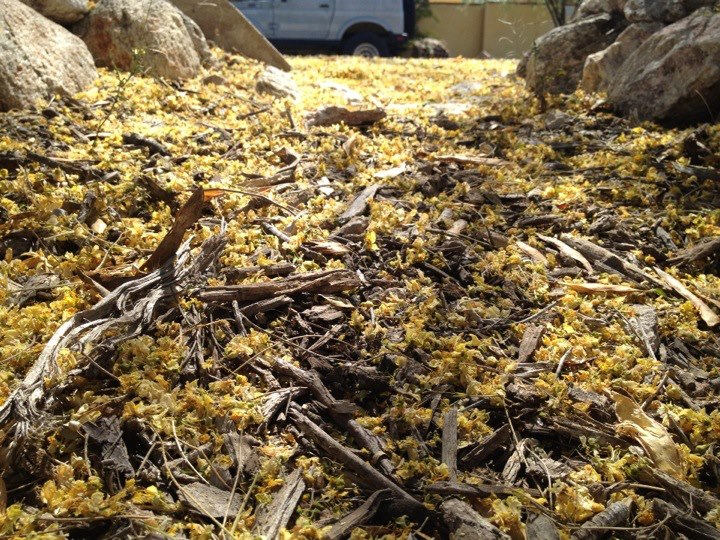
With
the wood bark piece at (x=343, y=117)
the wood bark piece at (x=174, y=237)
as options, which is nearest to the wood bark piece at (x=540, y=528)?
the wood bark piece at (x=174, y=237)

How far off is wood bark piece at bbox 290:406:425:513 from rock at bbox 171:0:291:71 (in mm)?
5925

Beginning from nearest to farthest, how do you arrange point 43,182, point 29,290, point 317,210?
point 29,290, point 43,182, point 317,210

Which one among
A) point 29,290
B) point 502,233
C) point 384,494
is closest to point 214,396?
point 384,494

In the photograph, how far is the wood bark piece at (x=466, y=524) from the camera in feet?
5.77

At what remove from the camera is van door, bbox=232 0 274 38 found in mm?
11383

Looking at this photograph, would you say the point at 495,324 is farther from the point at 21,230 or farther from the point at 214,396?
the point at 21,230

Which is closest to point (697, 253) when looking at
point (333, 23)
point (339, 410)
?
point (339, 410)

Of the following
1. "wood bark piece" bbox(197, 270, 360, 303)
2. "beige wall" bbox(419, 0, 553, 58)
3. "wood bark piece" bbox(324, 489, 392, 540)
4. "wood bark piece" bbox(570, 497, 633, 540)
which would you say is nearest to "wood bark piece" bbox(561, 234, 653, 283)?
"wood bark piece" bbox(197, 270, 360, 303)

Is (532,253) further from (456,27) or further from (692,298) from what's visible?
(456,27)

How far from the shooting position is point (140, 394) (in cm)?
209

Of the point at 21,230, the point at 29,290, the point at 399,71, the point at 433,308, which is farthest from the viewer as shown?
the point at 399,71

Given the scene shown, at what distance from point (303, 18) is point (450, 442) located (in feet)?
36.0

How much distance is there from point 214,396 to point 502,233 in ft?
6.34

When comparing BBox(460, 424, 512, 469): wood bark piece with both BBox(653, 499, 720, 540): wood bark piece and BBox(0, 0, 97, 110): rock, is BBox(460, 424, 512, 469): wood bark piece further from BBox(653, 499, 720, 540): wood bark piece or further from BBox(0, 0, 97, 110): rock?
BBox(0, 0, 97, 110): rock
